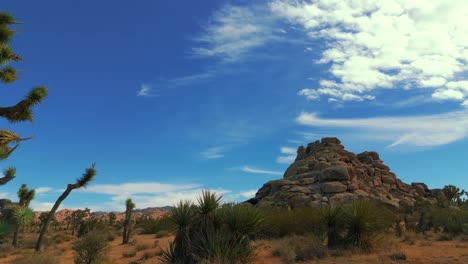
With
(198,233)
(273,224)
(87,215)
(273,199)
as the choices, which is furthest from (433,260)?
(87,215)

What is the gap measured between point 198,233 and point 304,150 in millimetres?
61135

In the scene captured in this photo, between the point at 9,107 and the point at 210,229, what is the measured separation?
8958 millimetres

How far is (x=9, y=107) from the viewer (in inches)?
585

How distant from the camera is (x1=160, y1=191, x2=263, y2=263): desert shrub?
1269 cm

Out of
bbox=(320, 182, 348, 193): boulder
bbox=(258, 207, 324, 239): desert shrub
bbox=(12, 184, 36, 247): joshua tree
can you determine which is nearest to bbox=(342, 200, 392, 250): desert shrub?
bbox=(258, 207, 324, 239): desert shrub

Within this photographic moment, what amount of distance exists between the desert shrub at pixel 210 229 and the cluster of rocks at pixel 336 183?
2603 cm

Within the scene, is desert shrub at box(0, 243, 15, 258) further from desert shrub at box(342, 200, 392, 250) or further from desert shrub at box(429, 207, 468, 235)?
desert shrub at box(429, 207, 468, 235)

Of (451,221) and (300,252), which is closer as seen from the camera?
(300,252)

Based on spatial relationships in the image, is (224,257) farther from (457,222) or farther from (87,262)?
(457,222)

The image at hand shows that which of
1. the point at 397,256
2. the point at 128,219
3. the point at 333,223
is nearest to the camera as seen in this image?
the point at 397,256

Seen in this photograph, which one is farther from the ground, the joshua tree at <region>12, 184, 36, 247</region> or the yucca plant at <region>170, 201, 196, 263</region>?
the joshua tree at <region>12, 184, 36, 247</region>

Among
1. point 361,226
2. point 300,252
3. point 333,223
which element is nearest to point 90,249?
point 300,252

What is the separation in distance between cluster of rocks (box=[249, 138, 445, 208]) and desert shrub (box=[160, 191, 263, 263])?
85.4ft

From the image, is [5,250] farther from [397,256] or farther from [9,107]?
[397,256]
